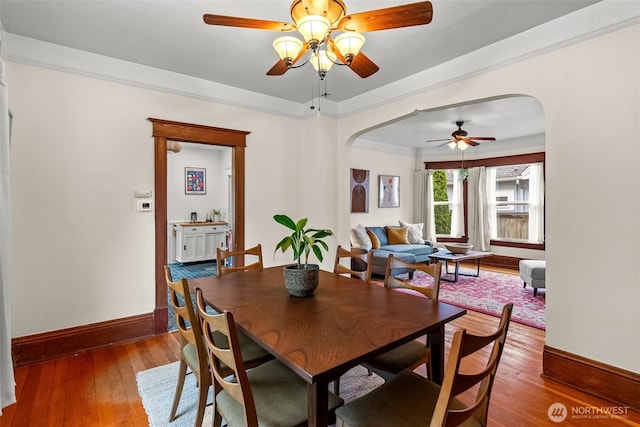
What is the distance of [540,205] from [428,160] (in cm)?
249

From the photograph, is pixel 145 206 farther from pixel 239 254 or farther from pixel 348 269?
pixel 348 269

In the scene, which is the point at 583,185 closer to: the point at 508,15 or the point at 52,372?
the point at 508,15

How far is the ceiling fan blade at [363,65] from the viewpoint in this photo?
2.01 m

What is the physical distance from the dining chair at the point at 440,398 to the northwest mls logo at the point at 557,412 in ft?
3.67

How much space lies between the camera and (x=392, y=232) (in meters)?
6.17

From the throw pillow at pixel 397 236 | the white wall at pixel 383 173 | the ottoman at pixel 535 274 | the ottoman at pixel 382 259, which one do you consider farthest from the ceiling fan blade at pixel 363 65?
the throw pillow at pixel 397 236

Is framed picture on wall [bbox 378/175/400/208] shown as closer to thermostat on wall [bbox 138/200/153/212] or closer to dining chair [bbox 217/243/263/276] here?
dining chair [bbox 217/243/263/276]

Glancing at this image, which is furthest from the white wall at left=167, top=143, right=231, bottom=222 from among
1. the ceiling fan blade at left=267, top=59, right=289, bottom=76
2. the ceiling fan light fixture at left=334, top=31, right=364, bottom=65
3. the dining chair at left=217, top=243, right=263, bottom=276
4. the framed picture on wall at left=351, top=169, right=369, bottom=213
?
the ceiling fan light fixture at left=334, top=31, right=364, bottom=65

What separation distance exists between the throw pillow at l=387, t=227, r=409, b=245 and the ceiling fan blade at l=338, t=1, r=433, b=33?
15.9 ft

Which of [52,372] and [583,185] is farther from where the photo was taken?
[52,372]

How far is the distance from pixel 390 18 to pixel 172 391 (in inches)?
107

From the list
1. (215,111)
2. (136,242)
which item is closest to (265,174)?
(215,111)

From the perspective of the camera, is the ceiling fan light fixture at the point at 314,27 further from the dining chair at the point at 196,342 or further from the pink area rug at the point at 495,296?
the pink area rug at the point at 495,296

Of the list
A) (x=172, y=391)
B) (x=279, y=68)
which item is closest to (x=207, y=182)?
(x=279, y=68)
